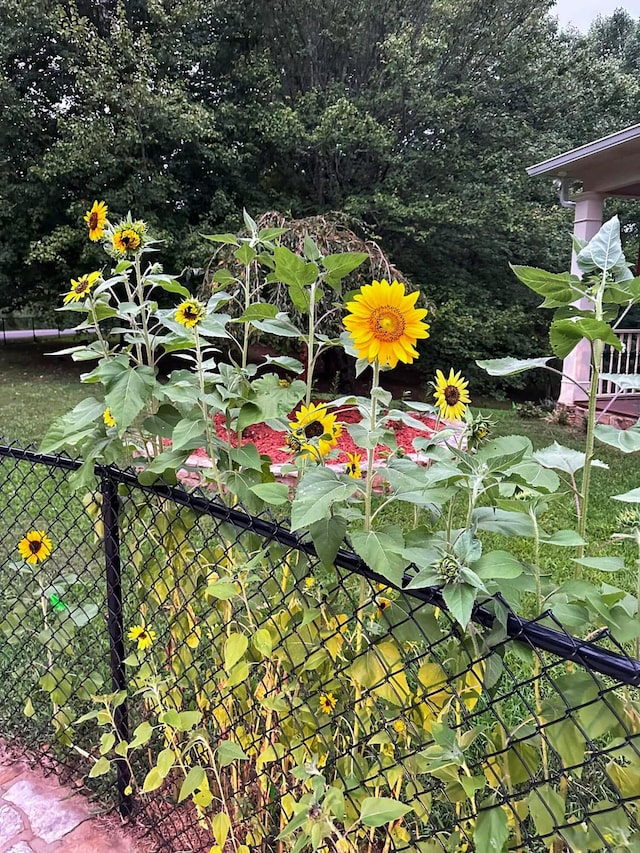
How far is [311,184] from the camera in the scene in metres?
10.9

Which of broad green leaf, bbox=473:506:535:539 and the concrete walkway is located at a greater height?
broad green leaf, bbox=473:506:535:539

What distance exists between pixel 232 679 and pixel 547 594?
543 mm

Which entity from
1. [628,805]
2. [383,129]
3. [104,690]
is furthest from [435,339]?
[628,805]

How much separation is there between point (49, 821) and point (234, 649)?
2.92 ft

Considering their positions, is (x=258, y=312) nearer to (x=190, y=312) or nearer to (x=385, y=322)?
(x=190, y=312)

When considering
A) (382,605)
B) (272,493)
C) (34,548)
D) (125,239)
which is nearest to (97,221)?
(125,239)

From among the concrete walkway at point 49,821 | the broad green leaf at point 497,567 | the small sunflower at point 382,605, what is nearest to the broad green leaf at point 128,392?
the small sunflower at point 382,605

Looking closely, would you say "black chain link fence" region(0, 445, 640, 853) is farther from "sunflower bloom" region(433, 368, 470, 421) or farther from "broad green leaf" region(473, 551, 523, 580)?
"sunflower bloom" region(433, 368, 470, 421)

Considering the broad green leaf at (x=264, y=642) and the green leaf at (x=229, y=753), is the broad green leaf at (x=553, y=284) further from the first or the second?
the green leaf at (x=229, y=753)

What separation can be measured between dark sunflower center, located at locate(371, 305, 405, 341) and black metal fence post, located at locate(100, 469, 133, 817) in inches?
30.6

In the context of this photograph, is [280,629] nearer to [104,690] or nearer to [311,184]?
[104,690]

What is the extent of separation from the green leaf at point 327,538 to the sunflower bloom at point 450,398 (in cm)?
34

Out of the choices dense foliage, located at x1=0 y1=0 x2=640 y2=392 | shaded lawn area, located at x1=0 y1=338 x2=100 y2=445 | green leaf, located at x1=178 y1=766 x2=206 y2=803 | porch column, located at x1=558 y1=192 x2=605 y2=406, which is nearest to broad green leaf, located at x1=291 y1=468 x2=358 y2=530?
green leaf, located at x1=178 y1=766 x2=206 y2=803

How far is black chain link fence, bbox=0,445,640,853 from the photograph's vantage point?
744 millimetres
